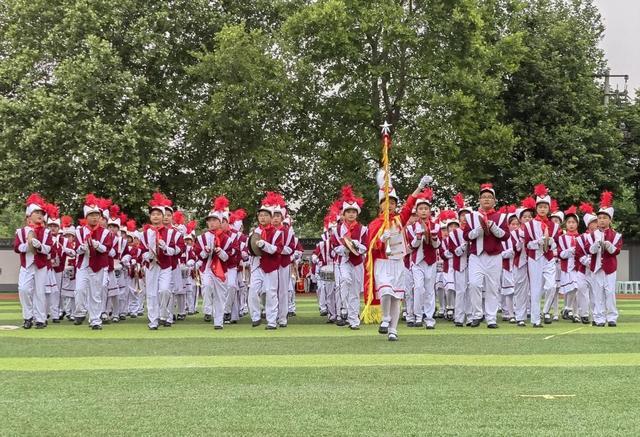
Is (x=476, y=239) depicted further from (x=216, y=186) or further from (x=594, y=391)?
(x=216, y=186)

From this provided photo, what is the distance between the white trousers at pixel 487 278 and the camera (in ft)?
55.9

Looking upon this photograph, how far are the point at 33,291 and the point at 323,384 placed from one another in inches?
379

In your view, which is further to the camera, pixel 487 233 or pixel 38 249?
pixel 38 249

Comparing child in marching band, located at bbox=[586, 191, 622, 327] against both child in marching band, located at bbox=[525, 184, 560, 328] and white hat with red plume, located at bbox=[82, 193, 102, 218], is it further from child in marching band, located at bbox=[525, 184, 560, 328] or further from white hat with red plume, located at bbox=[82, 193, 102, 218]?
white hat with red plume, located at bbox=[82, 193, 102, 218]

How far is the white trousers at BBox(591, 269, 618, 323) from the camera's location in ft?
59.5

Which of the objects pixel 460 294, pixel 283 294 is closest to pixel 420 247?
pixel 460 294

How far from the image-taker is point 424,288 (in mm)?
17766

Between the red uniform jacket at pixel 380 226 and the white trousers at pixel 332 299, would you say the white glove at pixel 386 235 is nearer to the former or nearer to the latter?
the red uniform jacket at pixel 380 226

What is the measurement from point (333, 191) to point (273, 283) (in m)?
23.7

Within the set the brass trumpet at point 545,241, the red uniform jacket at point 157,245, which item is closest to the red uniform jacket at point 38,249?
the red uniform jacket at point 157,245

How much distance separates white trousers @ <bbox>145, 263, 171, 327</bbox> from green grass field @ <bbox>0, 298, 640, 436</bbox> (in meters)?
1.94

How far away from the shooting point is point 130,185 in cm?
3603

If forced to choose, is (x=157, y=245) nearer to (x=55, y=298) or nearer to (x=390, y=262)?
(x=55, y=298)

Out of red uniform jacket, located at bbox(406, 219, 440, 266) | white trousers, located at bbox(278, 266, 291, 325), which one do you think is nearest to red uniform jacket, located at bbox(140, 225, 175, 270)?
white trousers, located at bbox(278, 266, 291, 325)
